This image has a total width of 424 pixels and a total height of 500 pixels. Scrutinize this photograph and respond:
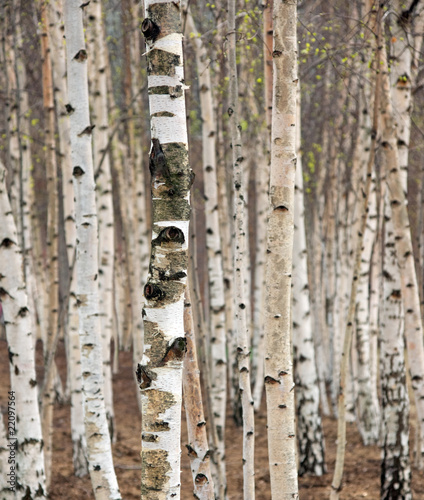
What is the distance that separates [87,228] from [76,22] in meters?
1.30

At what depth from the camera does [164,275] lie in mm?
1885

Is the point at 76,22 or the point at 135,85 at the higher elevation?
the point at 135,85

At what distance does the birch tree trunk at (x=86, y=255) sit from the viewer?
11.2 ft

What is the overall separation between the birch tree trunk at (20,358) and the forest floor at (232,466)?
174 cm

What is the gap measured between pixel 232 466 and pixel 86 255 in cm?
453

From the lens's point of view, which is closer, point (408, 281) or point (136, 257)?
point (408, 281)

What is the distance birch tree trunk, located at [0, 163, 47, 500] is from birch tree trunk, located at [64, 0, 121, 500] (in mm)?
378

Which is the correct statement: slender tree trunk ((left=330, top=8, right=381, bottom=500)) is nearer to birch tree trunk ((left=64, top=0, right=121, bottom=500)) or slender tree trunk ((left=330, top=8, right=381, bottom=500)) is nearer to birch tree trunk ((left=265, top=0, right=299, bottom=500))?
birch tree trunk ((left=265, top=0, right=299, bottom=500))

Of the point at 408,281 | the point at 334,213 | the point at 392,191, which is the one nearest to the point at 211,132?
the point at 392,191

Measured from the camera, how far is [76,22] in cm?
340

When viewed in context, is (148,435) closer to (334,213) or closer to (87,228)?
(87,228)

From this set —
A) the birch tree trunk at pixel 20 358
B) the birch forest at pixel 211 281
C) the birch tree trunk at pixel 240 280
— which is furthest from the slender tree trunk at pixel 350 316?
the birch tree trunk at pixel 20 358

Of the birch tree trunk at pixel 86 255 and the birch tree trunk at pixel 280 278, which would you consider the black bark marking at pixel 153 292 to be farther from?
the birch tree trunk at pixel 86 255

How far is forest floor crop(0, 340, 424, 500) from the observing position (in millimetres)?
5602
